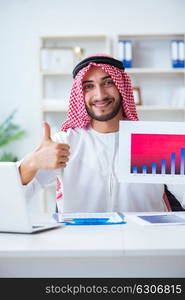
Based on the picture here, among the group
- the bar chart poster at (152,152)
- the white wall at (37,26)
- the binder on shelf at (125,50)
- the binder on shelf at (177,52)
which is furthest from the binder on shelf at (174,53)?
the bar chart poster at (152,152)

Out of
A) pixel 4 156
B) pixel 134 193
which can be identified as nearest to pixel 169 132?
pixel 134 193

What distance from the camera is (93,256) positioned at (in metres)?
1.28

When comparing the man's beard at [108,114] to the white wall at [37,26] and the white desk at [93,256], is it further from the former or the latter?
the white wall at [37,26]

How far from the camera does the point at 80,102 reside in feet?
8.09

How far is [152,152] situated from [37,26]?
11.1ft

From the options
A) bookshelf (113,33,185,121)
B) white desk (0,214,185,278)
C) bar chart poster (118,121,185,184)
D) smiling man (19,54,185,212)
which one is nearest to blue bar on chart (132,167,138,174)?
bar chart poster (118,121,185,184)

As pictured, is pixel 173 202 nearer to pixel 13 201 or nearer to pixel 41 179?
pixel 41 179

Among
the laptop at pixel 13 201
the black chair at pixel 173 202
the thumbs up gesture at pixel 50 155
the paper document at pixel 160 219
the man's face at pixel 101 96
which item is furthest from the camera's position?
the man's face at pixel 101 96

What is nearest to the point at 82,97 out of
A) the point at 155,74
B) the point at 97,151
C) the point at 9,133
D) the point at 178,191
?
the point at 97,151

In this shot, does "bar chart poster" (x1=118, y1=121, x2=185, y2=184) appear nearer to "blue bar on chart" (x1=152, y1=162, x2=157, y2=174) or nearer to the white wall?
"blue bar on chart" (x1=152, y1=162, x2=157, y2=174)

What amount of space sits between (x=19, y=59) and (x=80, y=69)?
2681 mm

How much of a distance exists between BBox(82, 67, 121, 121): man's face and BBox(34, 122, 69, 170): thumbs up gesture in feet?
1.91

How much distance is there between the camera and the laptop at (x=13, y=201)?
4.89 feet

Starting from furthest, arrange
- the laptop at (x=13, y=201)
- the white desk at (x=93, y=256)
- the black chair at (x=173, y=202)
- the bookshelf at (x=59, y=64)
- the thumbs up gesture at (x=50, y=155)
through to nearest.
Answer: the bookshelf at (x=59, y=64)
the black chair at (x=173, y=202)
the thumbs up gesture at (x=50, y=155)
the laptop at (x=13, y=201)
the white desk at (x=93, y=256)
